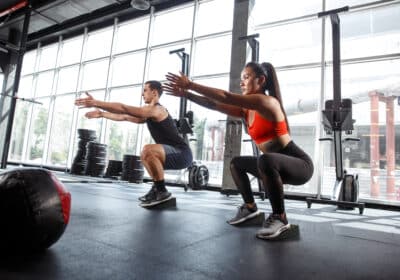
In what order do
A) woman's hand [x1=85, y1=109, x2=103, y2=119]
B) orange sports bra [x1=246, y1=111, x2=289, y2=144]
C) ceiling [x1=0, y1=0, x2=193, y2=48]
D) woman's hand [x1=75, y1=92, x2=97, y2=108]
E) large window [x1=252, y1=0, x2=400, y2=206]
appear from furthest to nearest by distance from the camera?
1. ceiling [x1=0, y1=0, x2=193, y2=48]
2. large window [x1=252, y1=0, x2=400, y2=206]
3. woman's hand [x1=85, y1=109, x2=103, y2=119]
4. woman's hand [x1=75, y1=92, x2=97, y2=108]
5. orange sports bra [x1=246, y1=111, x2=289, y2=144]

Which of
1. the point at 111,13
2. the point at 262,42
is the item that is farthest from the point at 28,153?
the point at 262,42

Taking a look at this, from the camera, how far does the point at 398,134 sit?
453 cm

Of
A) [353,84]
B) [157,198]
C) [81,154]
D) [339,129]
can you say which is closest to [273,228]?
[157,198]

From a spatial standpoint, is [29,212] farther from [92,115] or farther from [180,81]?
[92,115]

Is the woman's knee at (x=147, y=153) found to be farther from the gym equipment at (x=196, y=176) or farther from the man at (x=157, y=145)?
the gym equipment at (x=196, y=176)

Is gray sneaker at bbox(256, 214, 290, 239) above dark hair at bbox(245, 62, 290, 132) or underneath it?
underneath

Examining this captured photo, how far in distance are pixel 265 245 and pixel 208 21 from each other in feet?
19.2

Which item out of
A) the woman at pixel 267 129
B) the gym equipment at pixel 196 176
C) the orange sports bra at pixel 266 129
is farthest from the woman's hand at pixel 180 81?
the gym equipment at pixel 196 176

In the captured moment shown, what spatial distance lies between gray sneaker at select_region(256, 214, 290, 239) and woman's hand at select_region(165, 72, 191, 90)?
969 mm

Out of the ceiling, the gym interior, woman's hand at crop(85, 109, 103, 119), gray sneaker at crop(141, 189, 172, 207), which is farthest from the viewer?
the ceiling

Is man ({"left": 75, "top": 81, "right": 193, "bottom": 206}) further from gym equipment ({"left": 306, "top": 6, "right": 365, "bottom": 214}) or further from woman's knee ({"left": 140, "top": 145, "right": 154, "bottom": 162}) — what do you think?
gym equipment ({"left": 306, "top": 6, "right": 365, "bottom": 214})

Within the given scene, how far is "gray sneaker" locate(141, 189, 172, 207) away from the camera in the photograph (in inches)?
104

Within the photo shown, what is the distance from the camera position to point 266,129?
6.04 feet

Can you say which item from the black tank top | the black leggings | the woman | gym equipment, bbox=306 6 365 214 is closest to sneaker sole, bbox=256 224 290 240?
the woman
